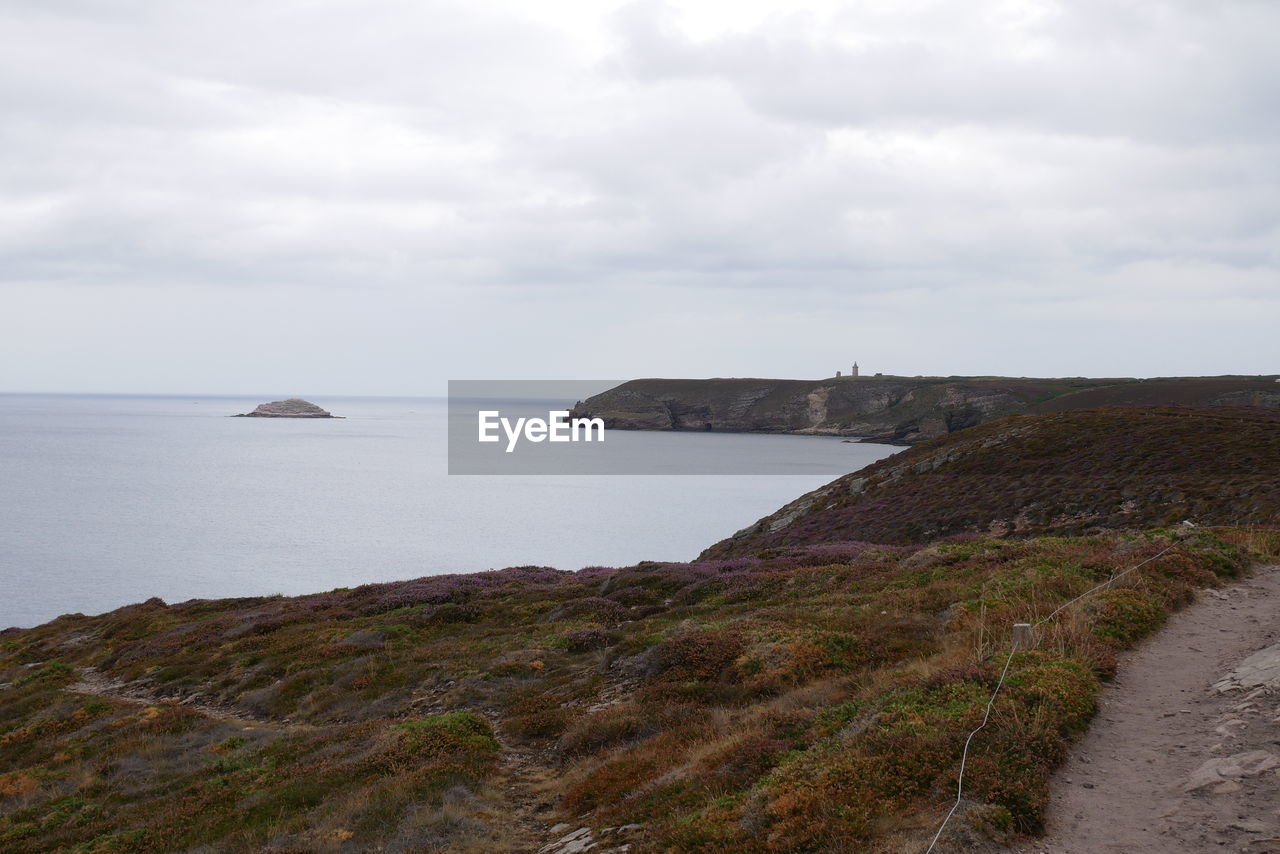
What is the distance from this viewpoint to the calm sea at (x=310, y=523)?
64688 mm

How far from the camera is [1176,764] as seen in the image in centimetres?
970

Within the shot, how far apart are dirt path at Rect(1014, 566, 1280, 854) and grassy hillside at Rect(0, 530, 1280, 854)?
0.45 meters

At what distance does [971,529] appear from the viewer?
43.5m

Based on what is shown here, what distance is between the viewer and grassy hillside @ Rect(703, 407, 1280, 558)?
130 feet

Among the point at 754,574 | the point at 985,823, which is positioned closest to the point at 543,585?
the point at 754,574

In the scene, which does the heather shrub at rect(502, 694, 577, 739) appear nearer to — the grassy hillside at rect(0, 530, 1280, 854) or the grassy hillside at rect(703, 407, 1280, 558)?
the grassy hillside at rect(0, 530, 1280, 854)

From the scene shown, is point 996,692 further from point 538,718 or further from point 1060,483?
point 1060,483

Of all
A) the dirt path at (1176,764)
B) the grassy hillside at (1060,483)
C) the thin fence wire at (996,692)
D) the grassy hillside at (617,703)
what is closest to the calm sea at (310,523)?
the grassy hillside at (1060,483)

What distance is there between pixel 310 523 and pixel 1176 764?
91.8m

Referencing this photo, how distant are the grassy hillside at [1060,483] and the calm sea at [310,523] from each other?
20204mm

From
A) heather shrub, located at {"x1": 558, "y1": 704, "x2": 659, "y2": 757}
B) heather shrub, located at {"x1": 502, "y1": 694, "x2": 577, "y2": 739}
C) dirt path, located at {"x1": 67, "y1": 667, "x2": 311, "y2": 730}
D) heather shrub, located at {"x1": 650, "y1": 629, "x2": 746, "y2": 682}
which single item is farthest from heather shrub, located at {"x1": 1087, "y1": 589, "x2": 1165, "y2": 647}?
dirt path, located at {"x1": 67, "y1": 667, "x2": 311, "y2": 730}

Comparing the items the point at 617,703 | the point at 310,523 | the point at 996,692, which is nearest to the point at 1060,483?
the point at 617,703

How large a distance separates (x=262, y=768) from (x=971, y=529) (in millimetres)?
37912

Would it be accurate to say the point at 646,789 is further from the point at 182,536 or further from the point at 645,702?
the point at 182,536
